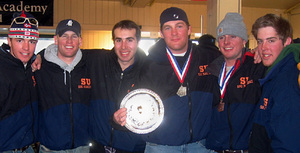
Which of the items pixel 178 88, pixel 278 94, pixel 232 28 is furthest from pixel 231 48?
pixel 278 94

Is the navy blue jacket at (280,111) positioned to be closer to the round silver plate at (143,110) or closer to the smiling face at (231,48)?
the smiling face at (231,48)

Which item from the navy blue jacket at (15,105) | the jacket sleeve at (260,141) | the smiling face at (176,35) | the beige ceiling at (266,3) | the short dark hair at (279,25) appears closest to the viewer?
the jacket sleeve at (260,141)

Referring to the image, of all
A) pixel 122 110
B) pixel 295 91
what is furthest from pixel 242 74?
pixel 122 110

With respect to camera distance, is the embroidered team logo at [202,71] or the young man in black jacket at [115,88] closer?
the embroidered team logo at [202,71]

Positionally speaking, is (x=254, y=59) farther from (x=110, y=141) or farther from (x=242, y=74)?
(x=110, y=141)

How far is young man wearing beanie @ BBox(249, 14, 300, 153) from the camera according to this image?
1.73m

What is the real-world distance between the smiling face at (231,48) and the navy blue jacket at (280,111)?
→ 28.0 inches

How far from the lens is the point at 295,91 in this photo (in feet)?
→ 5.72

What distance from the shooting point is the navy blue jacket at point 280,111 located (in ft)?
5.66

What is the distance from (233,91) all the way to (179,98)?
537 mm

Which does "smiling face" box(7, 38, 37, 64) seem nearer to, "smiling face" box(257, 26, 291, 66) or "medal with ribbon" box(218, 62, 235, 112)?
"medal with ribbon" box(218, 62, 235, 112)

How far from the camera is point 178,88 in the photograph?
8.91ft

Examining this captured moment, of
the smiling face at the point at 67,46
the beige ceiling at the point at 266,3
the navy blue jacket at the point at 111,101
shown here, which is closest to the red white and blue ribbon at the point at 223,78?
the navy blue jacket at the point at 111,101

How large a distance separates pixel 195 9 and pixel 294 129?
962 cm
